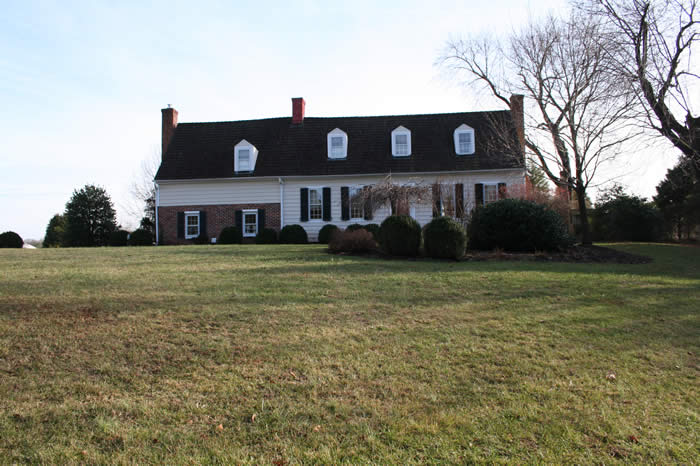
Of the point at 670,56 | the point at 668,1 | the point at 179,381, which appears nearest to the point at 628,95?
the point at 670,56

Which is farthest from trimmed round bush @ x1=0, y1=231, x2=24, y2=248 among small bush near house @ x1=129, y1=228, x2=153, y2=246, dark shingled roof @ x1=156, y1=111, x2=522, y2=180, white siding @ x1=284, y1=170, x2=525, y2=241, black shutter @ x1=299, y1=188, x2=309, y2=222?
black shutter @ x1=299, y1=188, x2=309, y2=222

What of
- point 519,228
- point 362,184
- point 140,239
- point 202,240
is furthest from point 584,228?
point 140,239

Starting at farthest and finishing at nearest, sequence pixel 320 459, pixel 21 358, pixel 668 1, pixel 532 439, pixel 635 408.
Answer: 1. pixel 668 1
2. pixel 21 358
3. pixel 635 408
4. pixel 532 439
5. pixel 320 459

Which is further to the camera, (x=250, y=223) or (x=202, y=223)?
(x=250, y=223)

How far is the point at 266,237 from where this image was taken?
2106 centimetres

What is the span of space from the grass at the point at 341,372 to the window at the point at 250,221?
568 inches

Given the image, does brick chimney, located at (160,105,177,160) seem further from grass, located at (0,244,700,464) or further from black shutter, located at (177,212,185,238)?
grass, located at (0,244,700,464)

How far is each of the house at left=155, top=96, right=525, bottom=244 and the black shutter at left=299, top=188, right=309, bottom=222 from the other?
47 millimetres

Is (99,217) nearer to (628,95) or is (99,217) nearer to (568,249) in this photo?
(568,249)

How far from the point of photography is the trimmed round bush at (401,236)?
457 inches

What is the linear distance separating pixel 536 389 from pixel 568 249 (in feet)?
35.2

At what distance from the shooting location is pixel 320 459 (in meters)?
2.89

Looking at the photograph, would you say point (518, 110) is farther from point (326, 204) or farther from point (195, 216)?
point (195, 216)

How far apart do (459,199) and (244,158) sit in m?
10.4
